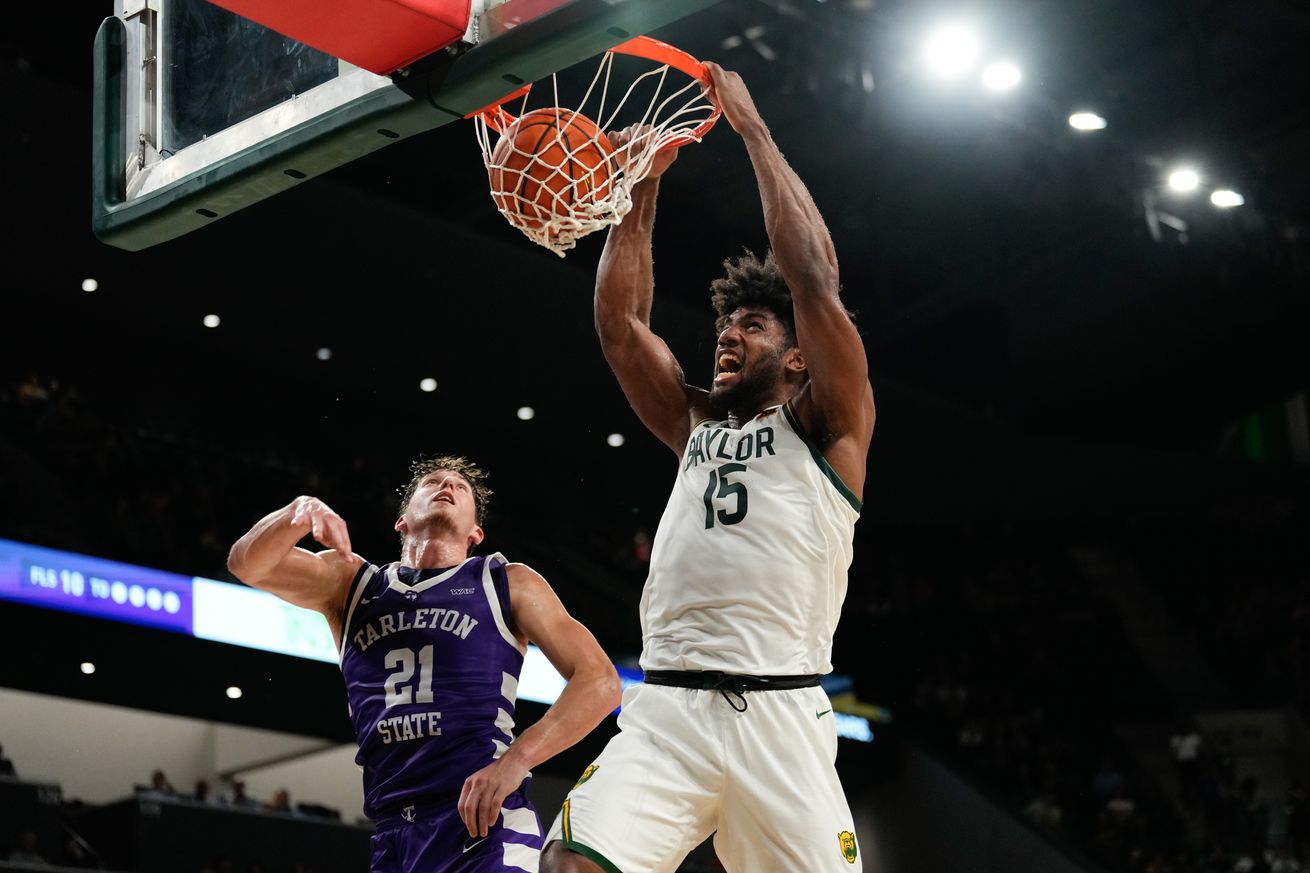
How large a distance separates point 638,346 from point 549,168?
0.57 metres

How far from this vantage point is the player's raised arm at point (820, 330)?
164 inches

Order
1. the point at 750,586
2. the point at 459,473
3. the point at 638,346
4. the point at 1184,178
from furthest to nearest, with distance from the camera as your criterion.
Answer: the point at 1184,178 < the point at 459,473 < the point at 638,346 < the point at 750,586

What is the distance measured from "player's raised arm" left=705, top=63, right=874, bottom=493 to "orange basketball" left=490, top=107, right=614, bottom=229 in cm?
52

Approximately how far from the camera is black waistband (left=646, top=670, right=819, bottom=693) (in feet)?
13.0

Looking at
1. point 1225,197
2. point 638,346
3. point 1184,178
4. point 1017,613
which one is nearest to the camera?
point 638,346

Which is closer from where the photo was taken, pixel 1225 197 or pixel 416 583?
pixel 416 583

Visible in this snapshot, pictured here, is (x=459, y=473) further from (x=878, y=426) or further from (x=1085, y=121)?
(x=878, y=426)

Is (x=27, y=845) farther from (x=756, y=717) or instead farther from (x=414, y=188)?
(x=414, y=188)

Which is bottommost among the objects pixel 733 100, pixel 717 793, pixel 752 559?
pixel 717 793

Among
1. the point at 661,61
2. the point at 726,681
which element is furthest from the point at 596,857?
the point at 661,61

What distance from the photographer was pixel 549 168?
4.56 m

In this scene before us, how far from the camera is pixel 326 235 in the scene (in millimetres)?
17703

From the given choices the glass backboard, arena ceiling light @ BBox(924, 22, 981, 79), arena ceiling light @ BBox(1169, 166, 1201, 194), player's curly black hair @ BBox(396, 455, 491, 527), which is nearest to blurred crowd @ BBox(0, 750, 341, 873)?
player's curly black hair @ BBox(396, 455, 491, 527)

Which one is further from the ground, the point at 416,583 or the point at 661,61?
the point at 661,61
